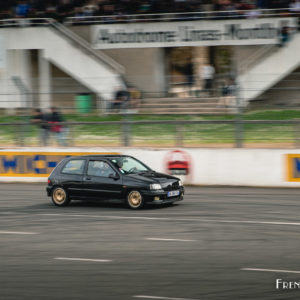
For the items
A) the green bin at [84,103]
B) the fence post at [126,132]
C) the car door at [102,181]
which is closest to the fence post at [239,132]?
the fence post at [126,132]

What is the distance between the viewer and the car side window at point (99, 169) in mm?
16031

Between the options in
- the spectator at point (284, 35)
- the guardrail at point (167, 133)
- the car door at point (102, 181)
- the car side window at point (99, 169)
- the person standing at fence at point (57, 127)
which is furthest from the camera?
the spectator at point (284, 35)

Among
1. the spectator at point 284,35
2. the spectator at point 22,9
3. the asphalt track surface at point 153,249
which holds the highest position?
the spectator at point 22,9

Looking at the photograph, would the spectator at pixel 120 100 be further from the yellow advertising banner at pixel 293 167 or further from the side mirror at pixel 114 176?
the side mirror at pixel 114 176

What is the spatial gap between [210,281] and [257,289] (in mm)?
720

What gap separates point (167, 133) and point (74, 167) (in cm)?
491

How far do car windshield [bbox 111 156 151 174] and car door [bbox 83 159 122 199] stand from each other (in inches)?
7.4

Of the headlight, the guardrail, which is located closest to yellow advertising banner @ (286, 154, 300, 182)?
the guardrail

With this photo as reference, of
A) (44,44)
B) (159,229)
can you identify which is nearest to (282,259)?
(159,229)

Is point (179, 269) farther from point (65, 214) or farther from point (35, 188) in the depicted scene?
point (35, 188)

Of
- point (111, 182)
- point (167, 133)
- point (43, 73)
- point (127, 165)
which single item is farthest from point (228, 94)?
point (43, 73)

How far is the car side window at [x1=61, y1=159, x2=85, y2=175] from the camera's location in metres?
16.4

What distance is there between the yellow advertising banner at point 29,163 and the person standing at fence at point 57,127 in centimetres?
52

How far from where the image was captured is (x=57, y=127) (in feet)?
73.8
